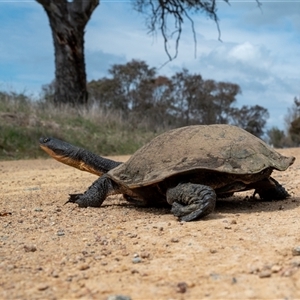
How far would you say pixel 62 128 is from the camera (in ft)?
49.0

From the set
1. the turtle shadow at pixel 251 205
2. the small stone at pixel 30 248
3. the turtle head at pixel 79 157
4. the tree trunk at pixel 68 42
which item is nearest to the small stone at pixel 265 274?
the small stone at pixel 30 248

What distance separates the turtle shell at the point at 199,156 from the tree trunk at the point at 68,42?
1420 centimetres

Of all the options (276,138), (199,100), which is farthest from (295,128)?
(199,100)

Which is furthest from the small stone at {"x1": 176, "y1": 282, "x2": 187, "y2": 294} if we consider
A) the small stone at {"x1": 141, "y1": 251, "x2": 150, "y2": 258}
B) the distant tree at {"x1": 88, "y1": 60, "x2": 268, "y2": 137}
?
the distant tree at {"x1": 88, "y1": 60, "x2": 268, "y2": 137}

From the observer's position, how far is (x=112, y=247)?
119 inches

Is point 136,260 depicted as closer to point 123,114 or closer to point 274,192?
point 274,192

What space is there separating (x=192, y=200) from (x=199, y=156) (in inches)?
14.5

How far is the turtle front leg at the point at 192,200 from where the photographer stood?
3.77m

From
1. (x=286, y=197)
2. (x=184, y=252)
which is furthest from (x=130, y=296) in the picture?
(x=286, y=197)

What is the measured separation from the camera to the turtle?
3.89m

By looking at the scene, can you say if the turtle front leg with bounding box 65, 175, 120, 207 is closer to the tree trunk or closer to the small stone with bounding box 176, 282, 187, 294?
the small stone with bounding box 176, 282, 187, 294

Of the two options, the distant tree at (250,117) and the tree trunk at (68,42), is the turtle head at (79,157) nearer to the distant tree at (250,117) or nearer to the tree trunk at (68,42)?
the tree trunk at (68,42)

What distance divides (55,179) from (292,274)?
5728 mm

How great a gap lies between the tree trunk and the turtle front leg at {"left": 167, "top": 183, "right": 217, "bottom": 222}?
1464cm
